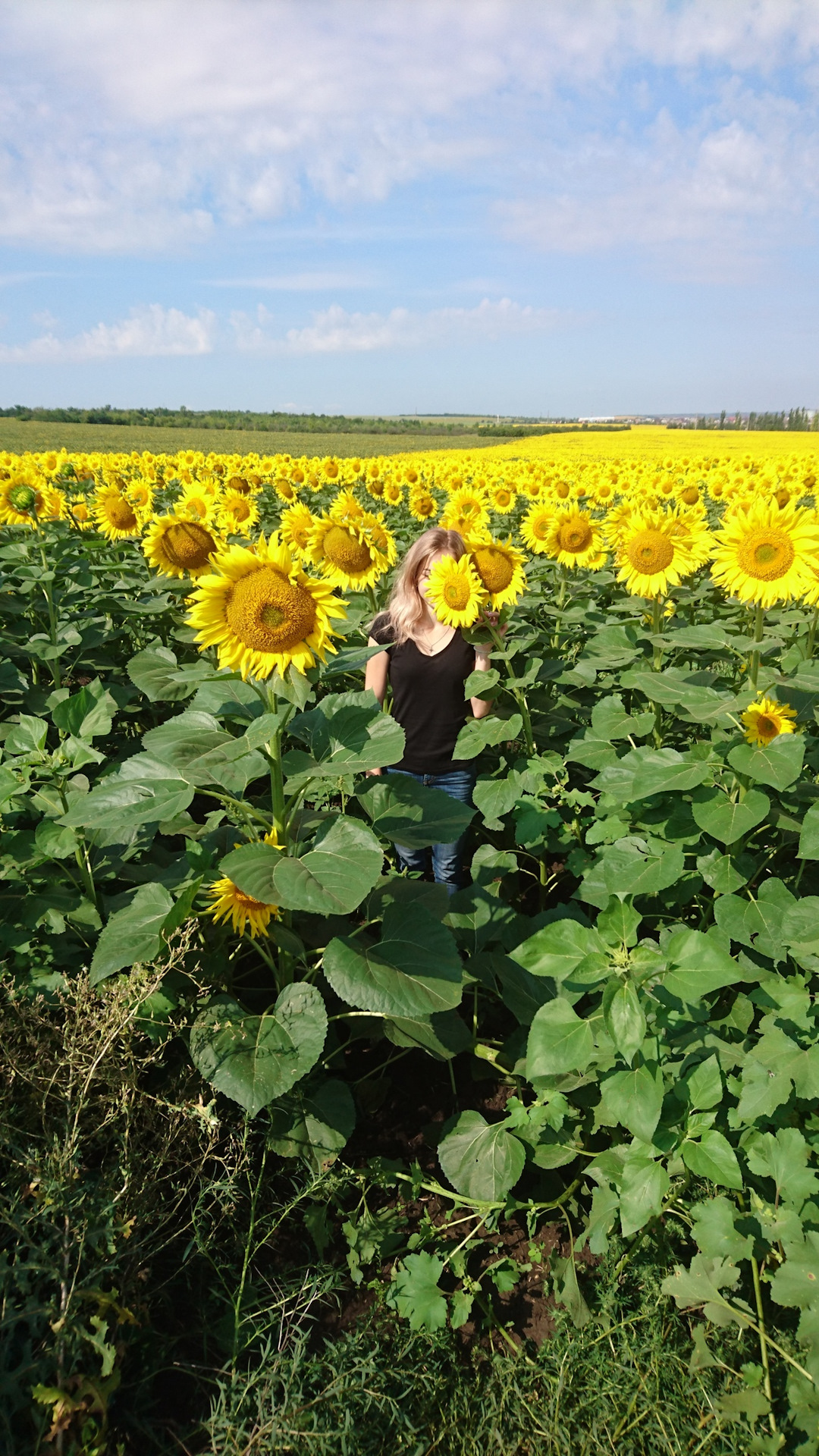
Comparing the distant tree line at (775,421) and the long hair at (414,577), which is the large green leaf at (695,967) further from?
the distant tree line at (775,421)

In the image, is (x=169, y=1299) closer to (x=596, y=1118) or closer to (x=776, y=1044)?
(x=596, y=1118)

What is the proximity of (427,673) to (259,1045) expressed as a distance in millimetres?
Result: 2141

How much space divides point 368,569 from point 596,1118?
3.13 meters

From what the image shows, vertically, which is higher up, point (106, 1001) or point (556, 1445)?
point (106, 1001)

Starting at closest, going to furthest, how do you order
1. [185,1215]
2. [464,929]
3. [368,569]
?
[185,1215], [464,929], [368,569]

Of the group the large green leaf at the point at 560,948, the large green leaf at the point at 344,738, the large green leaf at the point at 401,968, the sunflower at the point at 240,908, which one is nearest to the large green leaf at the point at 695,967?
the large green leaf at the point at 560,948

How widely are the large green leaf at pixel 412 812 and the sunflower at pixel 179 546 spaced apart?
6.44 ft

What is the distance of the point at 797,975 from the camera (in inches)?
88.8

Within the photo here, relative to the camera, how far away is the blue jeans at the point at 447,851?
12.9ft

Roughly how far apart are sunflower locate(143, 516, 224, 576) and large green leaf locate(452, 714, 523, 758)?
1.59 meters

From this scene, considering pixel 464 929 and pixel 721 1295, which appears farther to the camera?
pixel 464 929

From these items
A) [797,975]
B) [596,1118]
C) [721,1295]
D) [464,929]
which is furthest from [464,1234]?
[797,975]

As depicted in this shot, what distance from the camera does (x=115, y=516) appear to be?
222 inches

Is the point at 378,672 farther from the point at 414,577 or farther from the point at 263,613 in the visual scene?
the point at 263,613
